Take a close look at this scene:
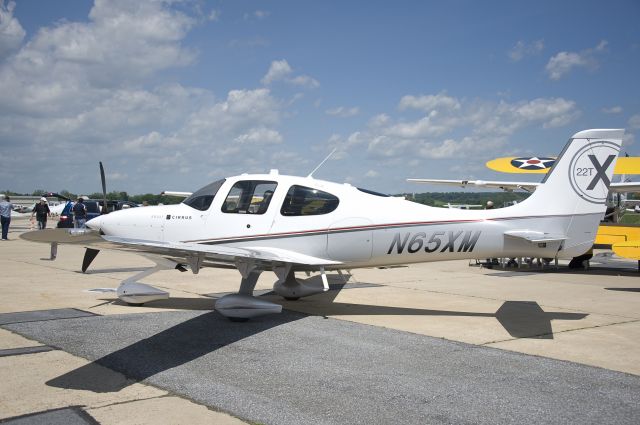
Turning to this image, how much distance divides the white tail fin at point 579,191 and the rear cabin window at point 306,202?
321cm

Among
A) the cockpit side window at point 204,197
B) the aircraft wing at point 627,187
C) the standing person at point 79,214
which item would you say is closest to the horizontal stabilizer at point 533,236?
the cockpit side window at point 204,197

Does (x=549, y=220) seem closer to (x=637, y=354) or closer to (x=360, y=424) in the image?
(x=637, y=354)

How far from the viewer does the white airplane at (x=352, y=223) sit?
29.0ft

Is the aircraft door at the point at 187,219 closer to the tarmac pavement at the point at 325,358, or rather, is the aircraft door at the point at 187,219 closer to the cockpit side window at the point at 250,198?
the cockpit side window at the point at 250,198

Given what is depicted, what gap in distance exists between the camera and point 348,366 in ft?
19.9

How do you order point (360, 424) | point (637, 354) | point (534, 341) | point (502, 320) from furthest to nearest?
1. point (502, 320)
2. point (534, 341)
3. point (637, 354)
4. point (360, 424)

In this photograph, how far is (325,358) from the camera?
6.39 m

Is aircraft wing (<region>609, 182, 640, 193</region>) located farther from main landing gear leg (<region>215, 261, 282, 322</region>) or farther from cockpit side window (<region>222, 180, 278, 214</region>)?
main landing gear leg (<region>215, 261, 282, 322</region>)

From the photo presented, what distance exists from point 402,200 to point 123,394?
5835 millimetres

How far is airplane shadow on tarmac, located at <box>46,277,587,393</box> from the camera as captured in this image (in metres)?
5.52

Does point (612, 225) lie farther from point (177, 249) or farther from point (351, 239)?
point (177, 249)

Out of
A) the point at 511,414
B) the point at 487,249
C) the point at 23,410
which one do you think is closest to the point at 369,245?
the point at 487,249

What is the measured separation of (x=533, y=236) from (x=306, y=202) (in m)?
3.72

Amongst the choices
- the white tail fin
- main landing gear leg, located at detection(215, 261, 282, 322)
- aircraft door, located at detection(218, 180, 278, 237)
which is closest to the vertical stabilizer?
the white tail fin
